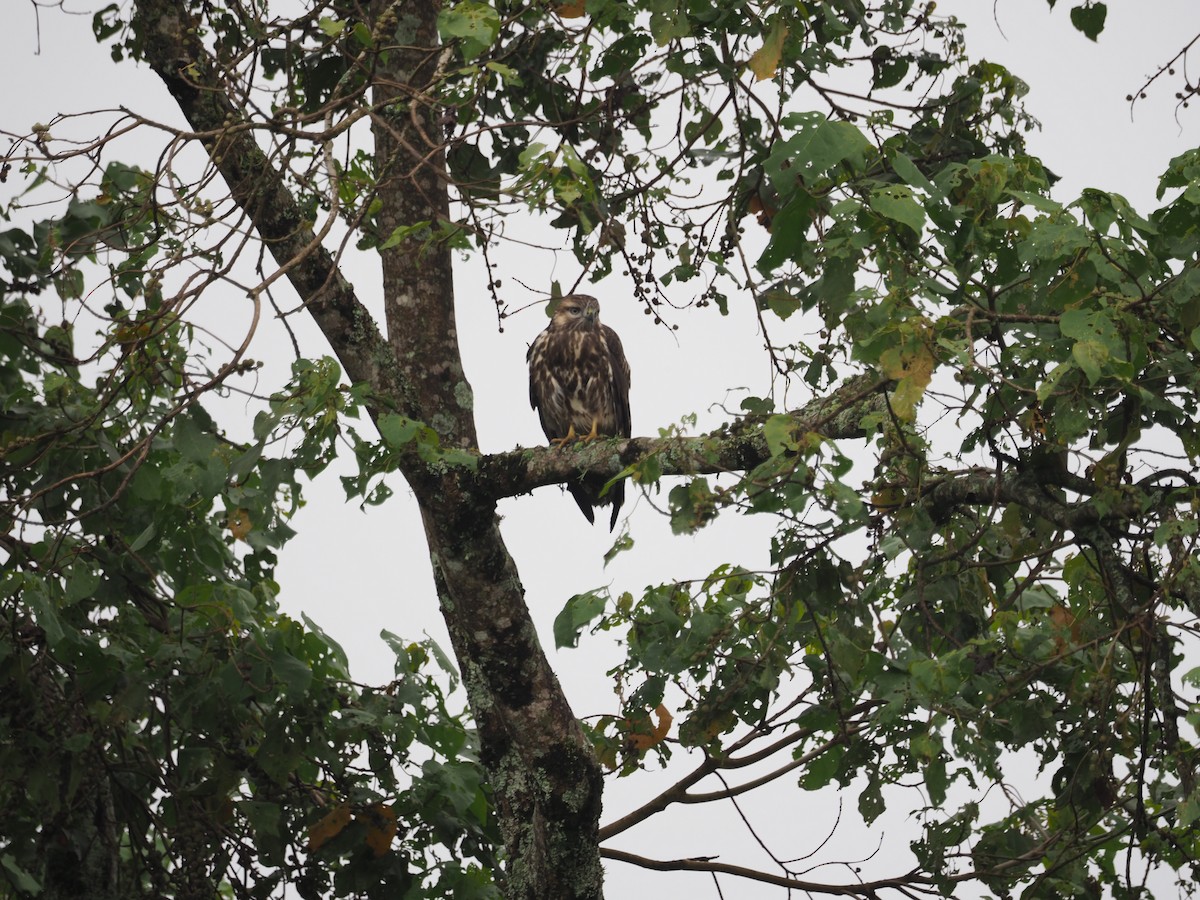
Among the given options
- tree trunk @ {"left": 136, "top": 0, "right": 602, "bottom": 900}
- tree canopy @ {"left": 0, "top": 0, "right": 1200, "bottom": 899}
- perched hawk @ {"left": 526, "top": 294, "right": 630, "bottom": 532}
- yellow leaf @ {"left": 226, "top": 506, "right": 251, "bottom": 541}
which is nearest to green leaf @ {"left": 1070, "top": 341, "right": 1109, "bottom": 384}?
tree canopy @ {"left": 0, "top": 0, "right": 1200, "bottom": 899}

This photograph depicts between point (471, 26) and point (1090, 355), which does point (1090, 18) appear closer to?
point (1090, 355)

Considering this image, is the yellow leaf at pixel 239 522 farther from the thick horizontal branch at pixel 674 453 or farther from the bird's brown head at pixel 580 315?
the bird's brown head at pixel 580 315

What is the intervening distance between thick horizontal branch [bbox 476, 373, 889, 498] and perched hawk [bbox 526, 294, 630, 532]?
2.46m

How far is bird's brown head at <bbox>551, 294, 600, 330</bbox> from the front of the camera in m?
6.17

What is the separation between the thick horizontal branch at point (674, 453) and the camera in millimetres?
3137

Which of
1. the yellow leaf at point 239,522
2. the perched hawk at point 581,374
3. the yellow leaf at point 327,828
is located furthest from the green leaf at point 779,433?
the perched hawk at point 581,374

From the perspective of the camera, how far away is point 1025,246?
2424 millimetres

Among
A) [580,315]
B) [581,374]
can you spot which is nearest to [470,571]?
[581,374]

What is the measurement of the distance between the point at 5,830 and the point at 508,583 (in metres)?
1.45

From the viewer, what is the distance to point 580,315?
6.18 meters

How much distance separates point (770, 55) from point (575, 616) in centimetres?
139

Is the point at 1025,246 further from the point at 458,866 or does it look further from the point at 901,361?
the point at 458,866

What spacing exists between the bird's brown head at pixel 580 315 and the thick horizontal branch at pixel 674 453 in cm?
265

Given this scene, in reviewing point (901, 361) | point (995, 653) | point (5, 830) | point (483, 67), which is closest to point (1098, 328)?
point (901, 361)
